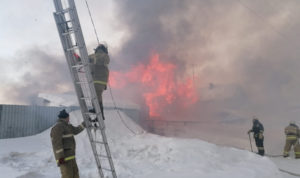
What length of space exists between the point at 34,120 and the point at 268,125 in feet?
70.4

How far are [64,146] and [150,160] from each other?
4157 mm

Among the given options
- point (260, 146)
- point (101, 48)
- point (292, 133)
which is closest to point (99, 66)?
point (101, 48)

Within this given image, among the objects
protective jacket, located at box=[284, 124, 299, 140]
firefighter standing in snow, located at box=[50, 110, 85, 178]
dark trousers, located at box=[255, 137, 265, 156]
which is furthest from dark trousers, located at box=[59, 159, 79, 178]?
protective jacket, located at box=[284, 124, 299, 140]

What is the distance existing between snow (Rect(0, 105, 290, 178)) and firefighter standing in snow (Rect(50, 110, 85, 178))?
71.4 inches

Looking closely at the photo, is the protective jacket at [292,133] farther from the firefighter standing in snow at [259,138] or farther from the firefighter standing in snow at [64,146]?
the firefighter standing in snow at [64,146]

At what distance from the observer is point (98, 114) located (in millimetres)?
4922

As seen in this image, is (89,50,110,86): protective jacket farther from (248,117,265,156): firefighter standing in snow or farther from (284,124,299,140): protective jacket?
(284,124,299,140): protective jacket

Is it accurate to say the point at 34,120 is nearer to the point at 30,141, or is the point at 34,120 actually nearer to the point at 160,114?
the point at 30,141

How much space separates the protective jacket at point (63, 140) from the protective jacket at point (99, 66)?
4.33 ft

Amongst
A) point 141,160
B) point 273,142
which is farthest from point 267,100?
point 141,160

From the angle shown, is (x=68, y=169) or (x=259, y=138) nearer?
(x=68, y=169)

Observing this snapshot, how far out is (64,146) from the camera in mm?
4840

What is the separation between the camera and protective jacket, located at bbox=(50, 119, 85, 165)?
4.61 meters

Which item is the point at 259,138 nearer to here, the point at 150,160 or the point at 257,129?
the point at 257,129
